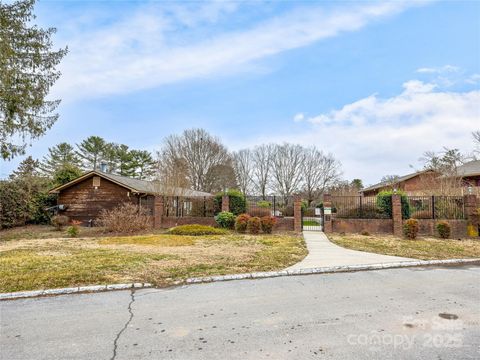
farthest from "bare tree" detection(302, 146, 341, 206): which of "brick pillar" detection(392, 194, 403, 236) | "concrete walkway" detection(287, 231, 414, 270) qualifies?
"concrete walkway" detection(287, 231, 414, 270)

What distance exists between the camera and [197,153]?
125 ft

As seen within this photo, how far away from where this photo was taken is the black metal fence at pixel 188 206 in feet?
58.1

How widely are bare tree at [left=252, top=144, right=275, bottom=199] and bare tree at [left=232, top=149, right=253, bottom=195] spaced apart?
0.63 meters

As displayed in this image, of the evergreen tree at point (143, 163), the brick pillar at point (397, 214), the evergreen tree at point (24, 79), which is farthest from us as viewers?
the evergreen tree at point (143, 163)

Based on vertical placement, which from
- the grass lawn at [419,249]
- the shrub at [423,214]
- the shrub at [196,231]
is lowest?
the grass lawn at [419,249]

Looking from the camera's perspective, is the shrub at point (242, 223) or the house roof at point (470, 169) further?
the house roof at point (470, 169)

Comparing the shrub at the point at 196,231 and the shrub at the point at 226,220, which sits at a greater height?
the shrub at the point at 226,220

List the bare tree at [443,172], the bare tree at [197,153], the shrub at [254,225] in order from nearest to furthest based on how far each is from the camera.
→ the shrub at [254,225] → the bare tree at [443,172] → the bare tree at [197,153]

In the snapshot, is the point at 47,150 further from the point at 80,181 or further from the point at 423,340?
the point at 423,340

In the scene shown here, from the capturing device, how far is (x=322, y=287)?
561 cm

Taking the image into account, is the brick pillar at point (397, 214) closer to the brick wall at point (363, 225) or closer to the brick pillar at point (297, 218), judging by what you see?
the brick wall at point (363, 225)

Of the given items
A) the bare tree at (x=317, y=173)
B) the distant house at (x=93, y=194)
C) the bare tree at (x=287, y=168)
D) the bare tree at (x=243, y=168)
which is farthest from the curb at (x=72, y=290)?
the bare tree at (x=317, y=173)

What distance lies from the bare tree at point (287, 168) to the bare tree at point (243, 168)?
3679 millimetres

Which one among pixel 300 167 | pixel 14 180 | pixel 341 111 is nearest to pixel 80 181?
pixel 14 180
